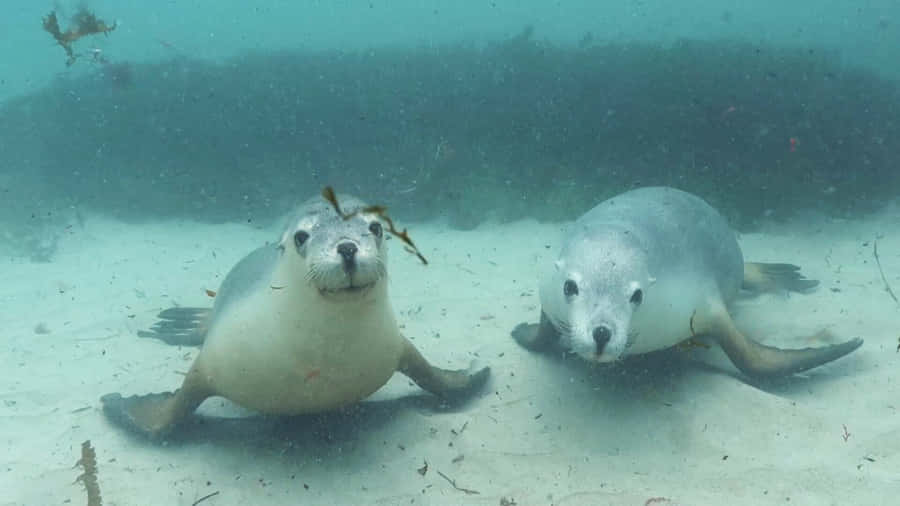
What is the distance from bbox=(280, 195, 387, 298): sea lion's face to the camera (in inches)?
101

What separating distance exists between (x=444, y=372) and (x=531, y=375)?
0.61 m

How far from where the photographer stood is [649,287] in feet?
11.1

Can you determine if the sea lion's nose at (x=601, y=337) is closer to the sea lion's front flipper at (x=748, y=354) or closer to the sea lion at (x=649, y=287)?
the sea lion at (x=649, y=287)

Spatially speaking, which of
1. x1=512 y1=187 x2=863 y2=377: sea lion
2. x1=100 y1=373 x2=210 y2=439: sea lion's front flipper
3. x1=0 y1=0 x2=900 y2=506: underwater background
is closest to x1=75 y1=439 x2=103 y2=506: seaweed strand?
x1=0 y1=0 x2=900 y2=506: underwater background

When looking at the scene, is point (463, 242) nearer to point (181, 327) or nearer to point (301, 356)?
point (181, 327)

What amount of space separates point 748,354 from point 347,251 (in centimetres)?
261

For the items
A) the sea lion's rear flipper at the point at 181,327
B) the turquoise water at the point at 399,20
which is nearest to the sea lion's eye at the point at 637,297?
the sea lion's rear flipper at the point at 181,327

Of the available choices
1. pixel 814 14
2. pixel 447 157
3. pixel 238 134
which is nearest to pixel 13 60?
pixel 238 134

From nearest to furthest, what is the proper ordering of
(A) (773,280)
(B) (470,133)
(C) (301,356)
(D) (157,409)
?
(C) (301,356) → (D) (157,409) → (A) (773,280) → (B) (470,133)

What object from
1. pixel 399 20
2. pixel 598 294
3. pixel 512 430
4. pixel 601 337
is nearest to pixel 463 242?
pixel 512 430

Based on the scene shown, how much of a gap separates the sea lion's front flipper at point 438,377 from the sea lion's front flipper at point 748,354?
1365 millimetres

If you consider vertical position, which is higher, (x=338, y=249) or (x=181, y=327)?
(x=338, y=249)

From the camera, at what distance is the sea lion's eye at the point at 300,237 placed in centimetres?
275

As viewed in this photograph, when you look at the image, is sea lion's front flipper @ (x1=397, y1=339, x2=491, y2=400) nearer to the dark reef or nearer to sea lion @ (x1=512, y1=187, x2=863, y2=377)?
sea lion @ (x1=512, y1=187, x2=863, y2=377)
